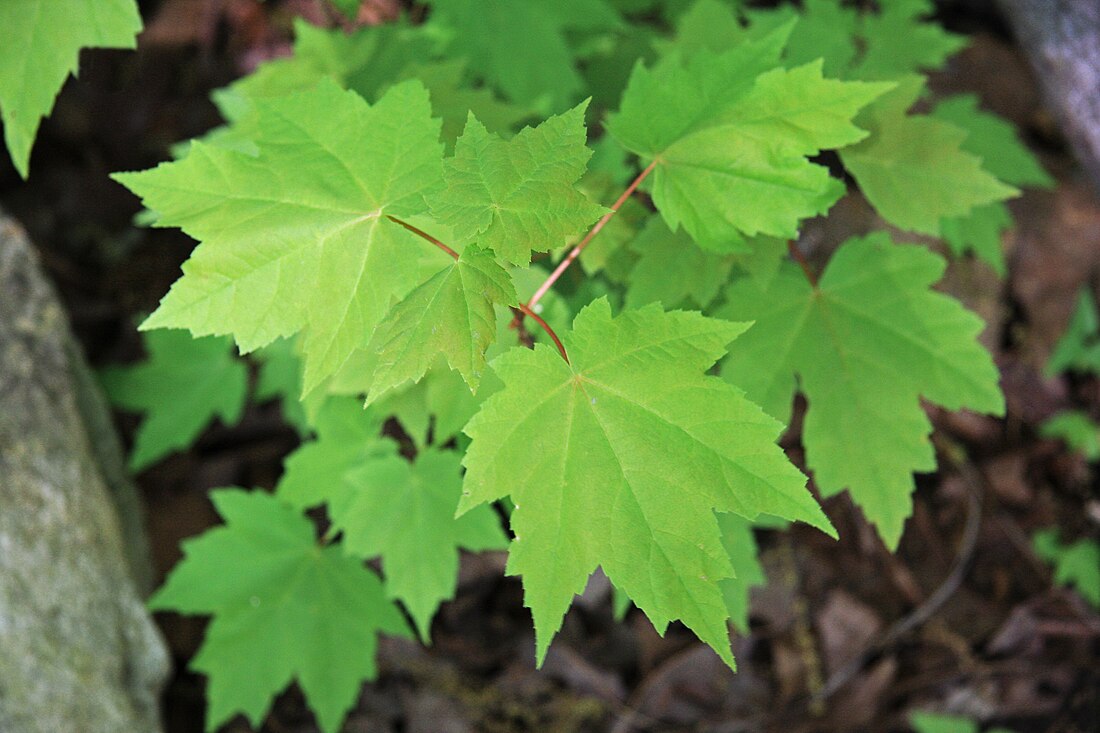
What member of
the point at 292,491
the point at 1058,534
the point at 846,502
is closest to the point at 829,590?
the point at 846,502

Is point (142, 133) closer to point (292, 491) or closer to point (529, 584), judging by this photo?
point (292, 491)

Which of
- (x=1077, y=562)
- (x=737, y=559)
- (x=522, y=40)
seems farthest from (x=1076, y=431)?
(x=522, y=40)

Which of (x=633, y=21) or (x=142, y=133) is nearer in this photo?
(x=633, y=21)

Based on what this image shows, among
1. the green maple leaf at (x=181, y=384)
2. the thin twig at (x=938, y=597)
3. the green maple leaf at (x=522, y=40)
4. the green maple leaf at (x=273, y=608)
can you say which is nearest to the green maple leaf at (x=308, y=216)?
the green maple leaf at (x=522, y=40)

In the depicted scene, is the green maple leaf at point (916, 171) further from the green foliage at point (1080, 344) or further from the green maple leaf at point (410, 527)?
the green foliage at point (1080, 344)

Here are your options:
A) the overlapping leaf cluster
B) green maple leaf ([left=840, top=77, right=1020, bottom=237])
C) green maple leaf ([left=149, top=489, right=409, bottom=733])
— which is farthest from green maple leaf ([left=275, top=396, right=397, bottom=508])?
green maple leaf ([left=840, top=77, right=1020, bottom=237])

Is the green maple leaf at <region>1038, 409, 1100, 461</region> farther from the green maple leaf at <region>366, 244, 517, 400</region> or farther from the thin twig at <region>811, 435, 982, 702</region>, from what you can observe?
the green maple leaf at <region>366, 244, 517, 400</region>
